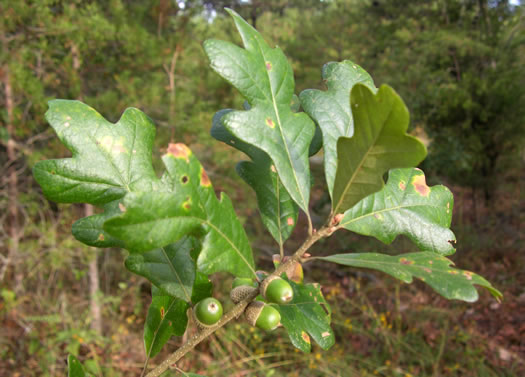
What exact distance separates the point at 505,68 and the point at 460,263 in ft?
10.2

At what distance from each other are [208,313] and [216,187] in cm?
423

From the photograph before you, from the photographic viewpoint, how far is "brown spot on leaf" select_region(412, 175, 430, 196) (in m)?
0.68

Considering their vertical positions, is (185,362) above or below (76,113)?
below

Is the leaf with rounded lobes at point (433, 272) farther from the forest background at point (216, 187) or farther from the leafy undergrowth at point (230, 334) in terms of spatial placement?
the leafy undergrowth at point (230, 334)

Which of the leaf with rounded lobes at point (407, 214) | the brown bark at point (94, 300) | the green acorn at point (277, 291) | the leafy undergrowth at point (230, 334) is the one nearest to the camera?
the green acorn at point (277, 291)

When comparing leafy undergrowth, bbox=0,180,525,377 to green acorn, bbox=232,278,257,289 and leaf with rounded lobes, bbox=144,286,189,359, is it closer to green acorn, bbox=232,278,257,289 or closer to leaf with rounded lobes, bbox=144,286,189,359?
leaf with rounded lobes, bbox=144,286,189,359

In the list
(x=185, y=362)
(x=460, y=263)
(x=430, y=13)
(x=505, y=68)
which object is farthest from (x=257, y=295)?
(x=430, y=13)

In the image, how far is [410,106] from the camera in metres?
6.62

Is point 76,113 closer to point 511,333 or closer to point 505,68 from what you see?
point 511,333

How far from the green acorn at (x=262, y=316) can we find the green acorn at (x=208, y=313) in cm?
5

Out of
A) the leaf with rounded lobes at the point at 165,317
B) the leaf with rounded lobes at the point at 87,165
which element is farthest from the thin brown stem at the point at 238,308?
the leaf with rounded lobes at the point at 87,165

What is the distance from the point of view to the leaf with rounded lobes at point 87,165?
2.00ft

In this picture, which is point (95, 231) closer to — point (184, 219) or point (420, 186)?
point (184, 219)

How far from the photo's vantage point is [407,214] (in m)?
0.66
